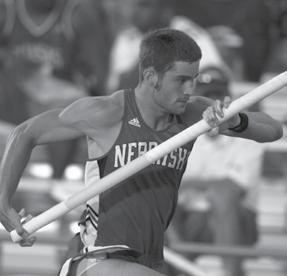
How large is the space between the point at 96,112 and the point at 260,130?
77cm

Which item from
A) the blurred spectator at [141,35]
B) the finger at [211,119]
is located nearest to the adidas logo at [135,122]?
the finger at [211,119]

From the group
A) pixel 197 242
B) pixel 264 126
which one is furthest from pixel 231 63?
pixel 264 126

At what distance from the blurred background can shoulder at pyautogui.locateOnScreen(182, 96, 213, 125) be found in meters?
3.16

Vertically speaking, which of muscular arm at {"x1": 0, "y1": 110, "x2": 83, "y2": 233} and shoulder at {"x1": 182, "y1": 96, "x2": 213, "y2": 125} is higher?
shoulder at {"x1": 182, "y1": 96, "x2": 213, "y2": 125}

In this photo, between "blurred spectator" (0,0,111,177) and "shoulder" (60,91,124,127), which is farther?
"blurred spectator" (0,0,111,177)

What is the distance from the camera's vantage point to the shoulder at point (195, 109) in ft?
17.7

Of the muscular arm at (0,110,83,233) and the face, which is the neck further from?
the muscular arm at (0,110,83,233)

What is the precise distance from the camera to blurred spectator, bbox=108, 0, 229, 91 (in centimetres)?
880

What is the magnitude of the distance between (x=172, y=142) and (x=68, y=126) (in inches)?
19.0

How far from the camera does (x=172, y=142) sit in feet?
16.6

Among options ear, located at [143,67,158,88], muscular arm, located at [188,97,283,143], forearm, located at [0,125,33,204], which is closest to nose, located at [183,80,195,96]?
ear, located at [143,67,158,88]

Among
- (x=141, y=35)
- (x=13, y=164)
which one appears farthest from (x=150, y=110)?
(x=141, y=35)

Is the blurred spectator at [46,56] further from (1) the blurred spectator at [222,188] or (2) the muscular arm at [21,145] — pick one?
(2) the muscular arm at [21,145]

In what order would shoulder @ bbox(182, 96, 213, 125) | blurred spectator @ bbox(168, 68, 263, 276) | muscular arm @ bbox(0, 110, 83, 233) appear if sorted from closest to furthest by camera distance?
muscular arm @ bbox(0, 110, 83, 233)
shoulder @ bbox(182, 96, 213, 125)
blurred spectator @ bbox(168, 68, 263, 276)
